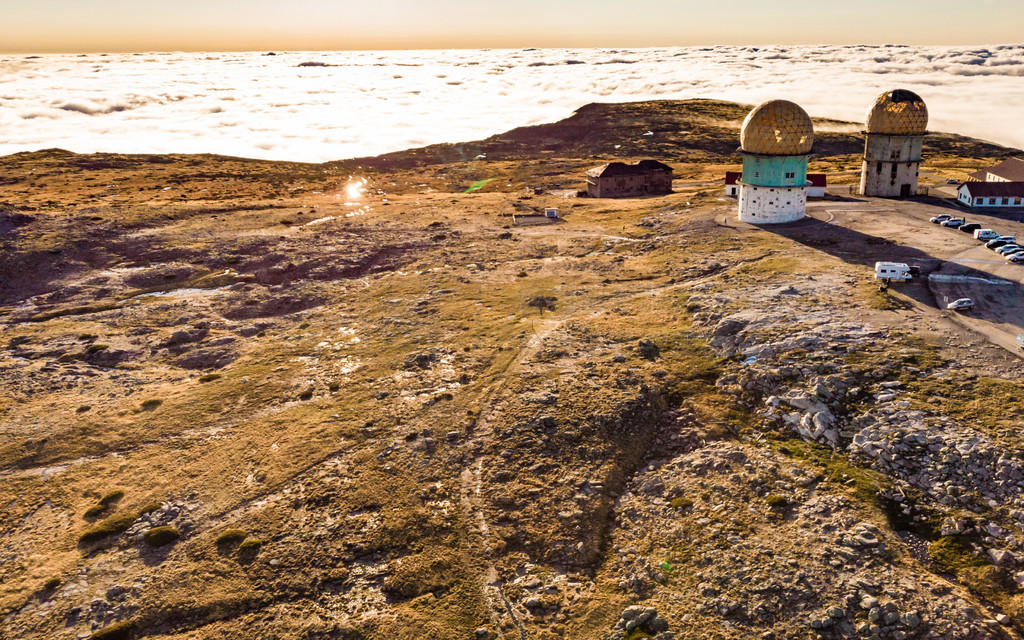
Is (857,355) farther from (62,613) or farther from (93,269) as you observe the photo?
(93,269)

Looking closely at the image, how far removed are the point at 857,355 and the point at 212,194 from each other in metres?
104

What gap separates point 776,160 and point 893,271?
21.2m

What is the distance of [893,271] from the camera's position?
42719 millimetres

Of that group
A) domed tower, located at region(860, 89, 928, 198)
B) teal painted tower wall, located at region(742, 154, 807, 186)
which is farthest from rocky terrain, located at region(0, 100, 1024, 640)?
domed tower, located at region(860, 89, 928, 198)

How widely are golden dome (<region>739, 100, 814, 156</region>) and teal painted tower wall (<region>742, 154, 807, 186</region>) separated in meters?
0.59

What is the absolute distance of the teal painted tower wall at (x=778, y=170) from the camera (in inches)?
2365

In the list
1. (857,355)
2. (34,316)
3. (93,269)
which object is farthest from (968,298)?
(93,269)

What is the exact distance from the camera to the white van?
42594 millimetres

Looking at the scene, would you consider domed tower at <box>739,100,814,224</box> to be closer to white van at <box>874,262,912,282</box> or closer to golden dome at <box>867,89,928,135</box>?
golden dome at <box>867,89,928,135</box>

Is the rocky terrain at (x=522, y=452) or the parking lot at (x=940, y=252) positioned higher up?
the parking lot at (x=940, y=252)

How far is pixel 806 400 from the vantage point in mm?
32812

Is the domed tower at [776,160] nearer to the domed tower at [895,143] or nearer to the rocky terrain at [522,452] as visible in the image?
the rocky terrain at [522,452]

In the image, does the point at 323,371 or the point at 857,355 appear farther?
Answer: the point at 323,371

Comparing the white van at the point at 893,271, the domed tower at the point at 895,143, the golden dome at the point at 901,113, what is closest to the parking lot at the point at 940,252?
the white van at the point at 893,271
